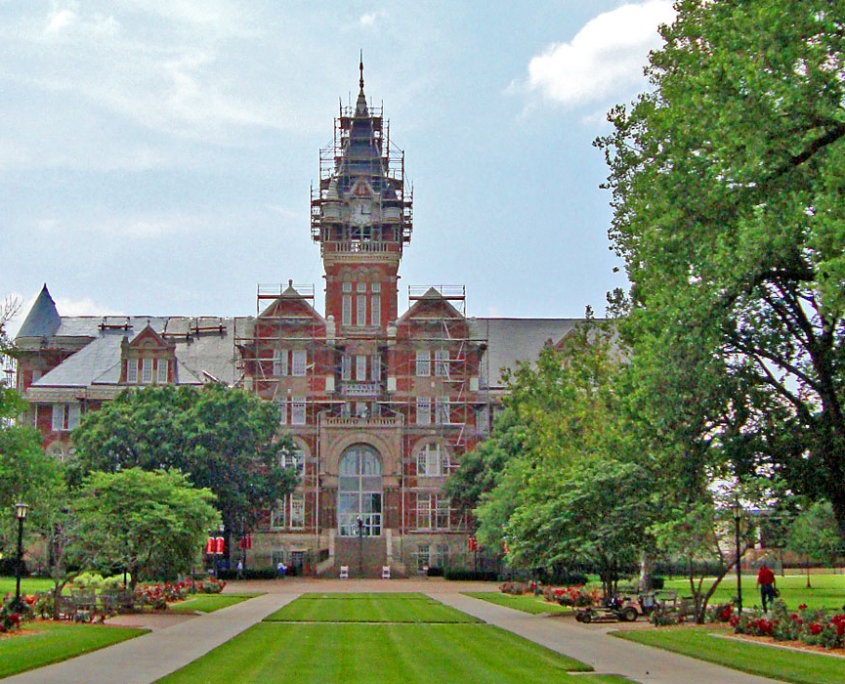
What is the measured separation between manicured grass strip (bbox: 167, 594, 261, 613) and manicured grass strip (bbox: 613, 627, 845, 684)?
53.7 feet

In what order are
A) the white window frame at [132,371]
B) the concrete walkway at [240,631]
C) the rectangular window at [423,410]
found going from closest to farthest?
1. the concrete walkway at [240,631]
2. the rectangular window at [423,410]
3. the white window frame at [132,371]

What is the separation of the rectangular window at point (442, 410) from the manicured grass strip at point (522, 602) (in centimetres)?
2793

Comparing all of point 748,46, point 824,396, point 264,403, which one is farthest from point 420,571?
point 748,46

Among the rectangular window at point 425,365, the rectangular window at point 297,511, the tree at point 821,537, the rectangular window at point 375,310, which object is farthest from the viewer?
the rectangular window at point 375,310

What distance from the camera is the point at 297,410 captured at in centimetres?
8294

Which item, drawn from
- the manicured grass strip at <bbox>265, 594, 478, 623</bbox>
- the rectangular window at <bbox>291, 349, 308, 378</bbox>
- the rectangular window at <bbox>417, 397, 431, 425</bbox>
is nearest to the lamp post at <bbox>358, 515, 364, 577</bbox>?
the rectangular window at <bbox>417, 397, 431, 425</bbox>

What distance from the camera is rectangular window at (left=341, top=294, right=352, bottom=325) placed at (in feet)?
281

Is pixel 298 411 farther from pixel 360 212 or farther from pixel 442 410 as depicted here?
pixel 360 212

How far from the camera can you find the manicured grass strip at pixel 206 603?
39.2m

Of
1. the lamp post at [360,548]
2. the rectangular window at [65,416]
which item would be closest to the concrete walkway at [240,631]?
the lamp post at [360,548]

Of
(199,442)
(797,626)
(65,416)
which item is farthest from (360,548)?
(797,626)

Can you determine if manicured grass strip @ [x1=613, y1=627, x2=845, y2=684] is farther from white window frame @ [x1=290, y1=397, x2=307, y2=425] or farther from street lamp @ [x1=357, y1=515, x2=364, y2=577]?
white window frame @ [x1=290, y1=397, x2=307, y2=425]

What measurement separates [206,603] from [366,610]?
7.55 m

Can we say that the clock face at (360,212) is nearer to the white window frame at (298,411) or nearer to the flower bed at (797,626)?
the white window frame at (298,411)
